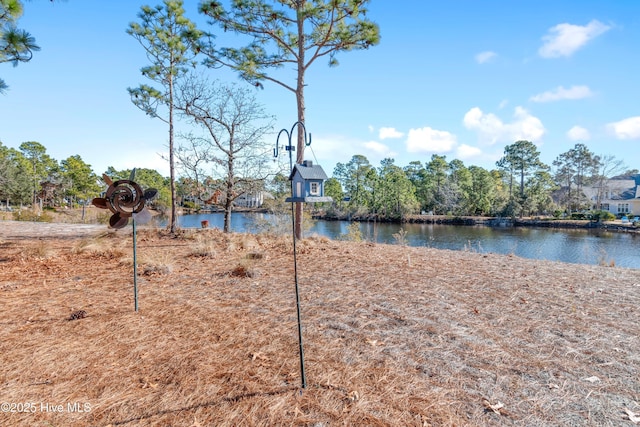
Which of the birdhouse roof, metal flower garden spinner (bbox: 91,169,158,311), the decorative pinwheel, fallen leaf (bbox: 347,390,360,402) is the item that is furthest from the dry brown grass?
the birdhouse roof

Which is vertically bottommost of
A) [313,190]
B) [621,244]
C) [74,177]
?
[621,244]

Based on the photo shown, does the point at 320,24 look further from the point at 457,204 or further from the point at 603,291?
the point at 457,204

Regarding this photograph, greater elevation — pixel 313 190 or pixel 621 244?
pixel 313 190

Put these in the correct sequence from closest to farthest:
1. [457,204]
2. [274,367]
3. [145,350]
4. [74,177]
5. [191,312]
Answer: [274,367] → [145,350] → [191,312] → [74,177] → [457,204]

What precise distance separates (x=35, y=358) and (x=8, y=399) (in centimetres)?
57

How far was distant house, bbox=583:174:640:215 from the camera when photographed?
32.9 metres

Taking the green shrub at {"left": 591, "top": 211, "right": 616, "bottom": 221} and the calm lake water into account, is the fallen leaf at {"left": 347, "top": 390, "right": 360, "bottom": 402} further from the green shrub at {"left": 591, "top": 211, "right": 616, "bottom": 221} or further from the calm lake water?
the green shrub at {"left": 591, "top": 211, "right": 616, "bottom": 221}

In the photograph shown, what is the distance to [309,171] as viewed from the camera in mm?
2996

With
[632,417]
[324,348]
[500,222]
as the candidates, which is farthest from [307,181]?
[500,222]

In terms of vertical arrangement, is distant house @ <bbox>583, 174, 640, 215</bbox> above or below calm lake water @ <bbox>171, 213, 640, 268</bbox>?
above

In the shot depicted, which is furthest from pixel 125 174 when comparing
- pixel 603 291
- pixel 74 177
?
pixel 603 291

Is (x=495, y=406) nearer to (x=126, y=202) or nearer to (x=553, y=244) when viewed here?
(x=126, y=202)

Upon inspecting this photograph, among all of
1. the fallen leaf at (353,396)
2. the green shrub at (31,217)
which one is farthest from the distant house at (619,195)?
the green shrub at (31,217)

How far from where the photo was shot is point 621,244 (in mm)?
17844
